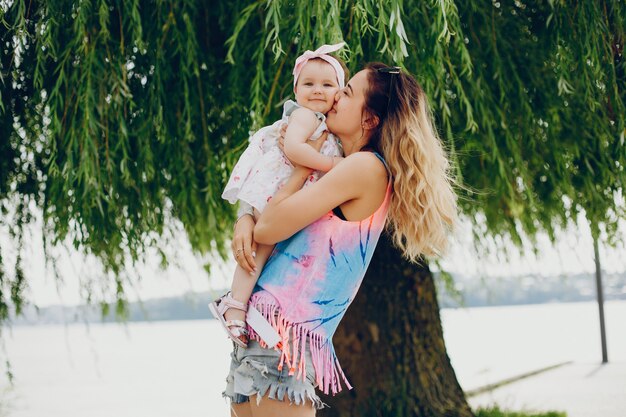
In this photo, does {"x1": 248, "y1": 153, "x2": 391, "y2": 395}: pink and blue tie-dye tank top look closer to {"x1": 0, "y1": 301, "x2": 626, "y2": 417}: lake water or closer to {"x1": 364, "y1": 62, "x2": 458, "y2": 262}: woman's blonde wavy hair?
{"x1": 364, "y1": 62, "x2": 458, "y2": 262}: woman's blonde wavy hair

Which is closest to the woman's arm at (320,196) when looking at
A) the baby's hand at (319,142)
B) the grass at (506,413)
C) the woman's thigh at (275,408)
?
the baby's hand at (319,142)

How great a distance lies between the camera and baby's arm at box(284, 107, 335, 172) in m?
1.92

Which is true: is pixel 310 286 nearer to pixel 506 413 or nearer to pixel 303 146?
pixel 303 146

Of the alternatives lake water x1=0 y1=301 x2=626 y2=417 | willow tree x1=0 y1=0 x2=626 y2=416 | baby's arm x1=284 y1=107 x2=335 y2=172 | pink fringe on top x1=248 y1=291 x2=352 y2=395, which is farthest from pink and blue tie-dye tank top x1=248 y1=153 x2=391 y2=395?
lake water x1=0 y1=301 x2=626 y2=417

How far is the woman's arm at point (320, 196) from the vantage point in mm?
1826

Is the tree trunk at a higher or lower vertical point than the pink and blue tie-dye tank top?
lower

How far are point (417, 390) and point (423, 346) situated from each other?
27 cm

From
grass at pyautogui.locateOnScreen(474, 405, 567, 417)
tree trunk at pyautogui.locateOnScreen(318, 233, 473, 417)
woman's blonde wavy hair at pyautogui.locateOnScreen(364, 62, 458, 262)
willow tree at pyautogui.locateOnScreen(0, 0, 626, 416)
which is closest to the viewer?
woman's blonde wavy hair at pyautogui.locateOnScreen(364, 62, 458, 262)

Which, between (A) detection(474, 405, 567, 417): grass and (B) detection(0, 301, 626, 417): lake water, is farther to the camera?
(B) detection(0, 301, 626, 417): lake water

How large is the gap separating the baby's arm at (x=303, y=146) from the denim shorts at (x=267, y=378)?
1.48 feet

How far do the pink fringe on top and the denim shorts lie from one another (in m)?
0.02

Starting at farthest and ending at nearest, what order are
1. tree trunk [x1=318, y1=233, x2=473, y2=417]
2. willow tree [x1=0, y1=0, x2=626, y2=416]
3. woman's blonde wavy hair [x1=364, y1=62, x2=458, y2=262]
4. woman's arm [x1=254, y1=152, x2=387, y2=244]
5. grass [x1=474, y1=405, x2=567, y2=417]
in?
grass [x1=474, y1=405, x2=567, y2=417]
tree trunk [x1=318, y1=233, x2=473, y2=417]
willow tree [x1=0, y1=0, x2=626, y2=416]
woman's blonde wavy hair [x1=364, y1=62, x2=458, y2=262]
woman's arm [x1=254, y1=152, x2=387, y2=244]

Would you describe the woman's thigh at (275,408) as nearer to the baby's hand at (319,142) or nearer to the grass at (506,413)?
the baby's hand at (319,142)

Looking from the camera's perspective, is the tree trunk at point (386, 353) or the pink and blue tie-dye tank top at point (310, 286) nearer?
the pink and blue tie-dye tank top at point (310, 286)
